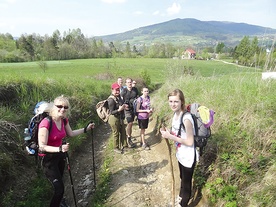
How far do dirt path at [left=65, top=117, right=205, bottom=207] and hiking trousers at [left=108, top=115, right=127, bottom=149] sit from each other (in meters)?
0.42

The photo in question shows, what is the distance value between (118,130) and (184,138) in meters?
3.37

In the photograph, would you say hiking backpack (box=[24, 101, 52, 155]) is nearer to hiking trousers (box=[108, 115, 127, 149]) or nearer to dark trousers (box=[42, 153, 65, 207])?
dark trousers (box=[42, 153, 65, 207])

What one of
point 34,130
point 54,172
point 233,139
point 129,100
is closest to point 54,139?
point 34,130

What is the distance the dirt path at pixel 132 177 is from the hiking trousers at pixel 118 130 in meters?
0.42

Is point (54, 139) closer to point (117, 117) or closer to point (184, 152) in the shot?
point (184, 152)

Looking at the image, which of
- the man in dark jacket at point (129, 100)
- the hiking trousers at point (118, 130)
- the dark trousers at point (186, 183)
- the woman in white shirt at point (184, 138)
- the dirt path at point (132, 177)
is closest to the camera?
the woman in white shirt at point (184, 138)

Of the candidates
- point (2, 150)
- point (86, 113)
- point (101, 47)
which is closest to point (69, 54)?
point (101, 47)

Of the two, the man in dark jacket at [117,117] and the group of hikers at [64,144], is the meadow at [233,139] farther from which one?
the man in dark jacket at [117,117]

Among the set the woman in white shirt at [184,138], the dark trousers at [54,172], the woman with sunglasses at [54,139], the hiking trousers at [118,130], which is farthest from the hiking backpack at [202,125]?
the hiking trousers at [118,130]

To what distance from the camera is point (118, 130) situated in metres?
6.38

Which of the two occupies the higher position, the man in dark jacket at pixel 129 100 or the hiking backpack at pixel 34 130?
the hiking backpack at pixel 34 130

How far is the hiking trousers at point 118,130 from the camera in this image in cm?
620

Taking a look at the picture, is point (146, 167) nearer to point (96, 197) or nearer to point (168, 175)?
point (168, 175)

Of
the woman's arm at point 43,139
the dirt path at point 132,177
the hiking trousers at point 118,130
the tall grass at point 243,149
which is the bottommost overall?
the dirt path at point 132,177
